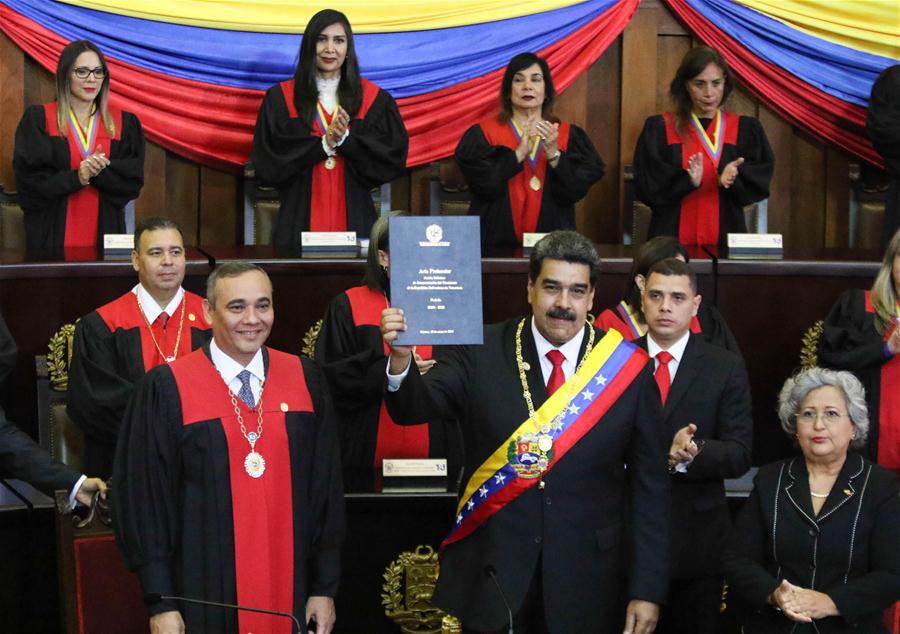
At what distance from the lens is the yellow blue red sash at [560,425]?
13.5 feet

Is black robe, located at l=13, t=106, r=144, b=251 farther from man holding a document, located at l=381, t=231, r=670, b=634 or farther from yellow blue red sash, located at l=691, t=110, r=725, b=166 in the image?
man holding a document, located at l=381, t=231, r=670, b=634

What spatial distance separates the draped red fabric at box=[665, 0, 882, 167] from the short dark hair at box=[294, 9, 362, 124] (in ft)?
7.72

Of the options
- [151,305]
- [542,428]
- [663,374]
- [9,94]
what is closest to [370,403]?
[151,305]

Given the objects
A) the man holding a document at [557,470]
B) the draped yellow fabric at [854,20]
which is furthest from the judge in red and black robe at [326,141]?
the man holding a document at [557,470]

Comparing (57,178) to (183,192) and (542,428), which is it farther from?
(542,428)

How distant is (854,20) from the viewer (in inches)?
341

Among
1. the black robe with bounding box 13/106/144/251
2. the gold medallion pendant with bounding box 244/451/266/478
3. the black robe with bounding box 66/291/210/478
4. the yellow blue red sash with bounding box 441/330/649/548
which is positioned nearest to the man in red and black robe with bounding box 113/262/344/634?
the gold medallion pendant with bounding box 244/451/266/478

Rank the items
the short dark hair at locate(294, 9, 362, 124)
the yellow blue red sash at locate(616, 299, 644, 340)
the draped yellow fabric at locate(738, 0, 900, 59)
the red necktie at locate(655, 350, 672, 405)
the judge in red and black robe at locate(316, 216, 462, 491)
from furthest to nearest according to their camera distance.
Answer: the draped yellow fabric at locate(738, 0, 900, 59) < the short dark hair at locate(294, 9, 362, 124) < the judge in red and black robe at locate(316, 216, 462, 491) < the yellow blue red sash at locate(616, 299, 644, 340) < the red necktie at locate(655, 350, 672, 405)

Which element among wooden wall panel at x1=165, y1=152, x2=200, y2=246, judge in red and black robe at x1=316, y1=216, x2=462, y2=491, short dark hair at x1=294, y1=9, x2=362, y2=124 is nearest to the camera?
judge in red and black robe at x1=316, y1=216, x2=462, y2=491

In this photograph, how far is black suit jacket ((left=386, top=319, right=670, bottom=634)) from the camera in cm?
409

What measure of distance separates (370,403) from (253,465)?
4.66 ft

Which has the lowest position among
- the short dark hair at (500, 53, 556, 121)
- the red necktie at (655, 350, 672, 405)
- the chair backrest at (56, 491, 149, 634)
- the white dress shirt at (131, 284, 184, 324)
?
the chair backrest at (56, 491, 149, 634)

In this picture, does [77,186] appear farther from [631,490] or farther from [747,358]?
[631,490]

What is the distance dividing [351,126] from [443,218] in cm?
330
